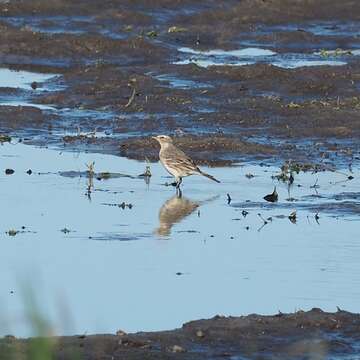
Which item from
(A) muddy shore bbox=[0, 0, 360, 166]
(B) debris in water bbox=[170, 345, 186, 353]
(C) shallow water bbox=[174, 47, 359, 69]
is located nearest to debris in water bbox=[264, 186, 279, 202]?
(A) muddy shore bbox=[0, 0, 360, 166]

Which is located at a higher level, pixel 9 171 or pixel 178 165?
pixel 178 165

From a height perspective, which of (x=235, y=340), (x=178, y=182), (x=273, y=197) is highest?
(x=235, y=340)

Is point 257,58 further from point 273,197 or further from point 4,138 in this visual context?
point 273,197

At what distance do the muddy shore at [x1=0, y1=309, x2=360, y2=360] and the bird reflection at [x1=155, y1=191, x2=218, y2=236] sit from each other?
12.9ft

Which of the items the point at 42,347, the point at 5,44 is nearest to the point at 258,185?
the point at 42,347

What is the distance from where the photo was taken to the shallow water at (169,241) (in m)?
11.3

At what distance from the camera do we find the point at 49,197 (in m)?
16.0

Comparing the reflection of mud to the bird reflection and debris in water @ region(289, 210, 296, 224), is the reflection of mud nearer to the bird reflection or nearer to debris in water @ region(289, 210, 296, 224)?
the bird reflection

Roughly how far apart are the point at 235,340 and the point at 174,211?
214 inches

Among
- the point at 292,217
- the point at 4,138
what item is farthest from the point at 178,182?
the point at 4,138

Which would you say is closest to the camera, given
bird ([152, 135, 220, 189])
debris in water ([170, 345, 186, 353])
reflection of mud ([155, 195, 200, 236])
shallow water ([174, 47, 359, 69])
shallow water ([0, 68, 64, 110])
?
debris in water ([170, 345, 186, 353])

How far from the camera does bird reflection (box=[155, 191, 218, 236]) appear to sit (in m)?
14.5

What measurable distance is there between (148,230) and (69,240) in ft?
3.29

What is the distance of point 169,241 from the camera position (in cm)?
1380
